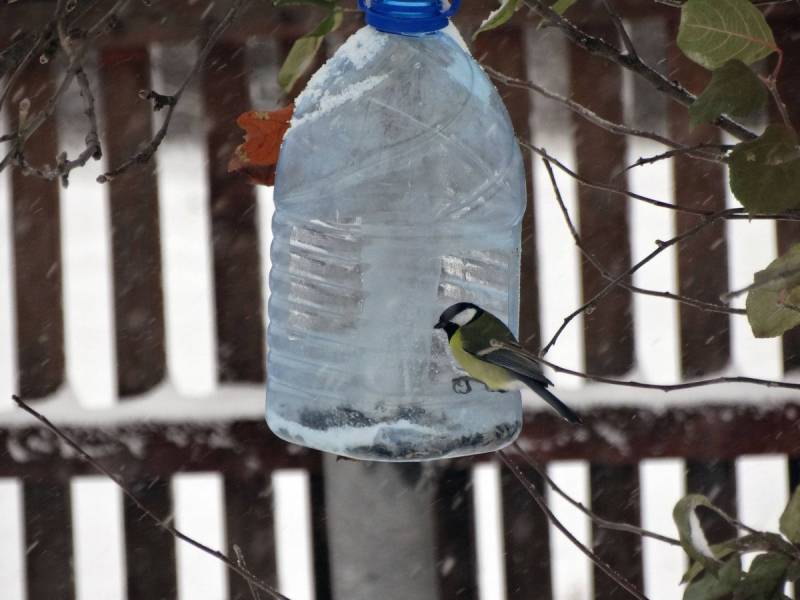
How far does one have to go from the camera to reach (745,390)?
2.39 metres

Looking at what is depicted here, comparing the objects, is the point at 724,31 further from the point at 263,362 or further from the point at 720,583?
the point at 263,362

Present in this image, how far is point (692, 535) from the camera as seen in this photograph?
885mm

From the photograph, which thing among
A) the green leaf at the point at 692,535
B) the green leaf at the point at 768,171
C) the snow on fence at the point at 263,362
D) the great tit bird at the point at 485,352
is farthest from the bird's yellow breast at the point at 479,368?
the snow on fence at the point at 263,362

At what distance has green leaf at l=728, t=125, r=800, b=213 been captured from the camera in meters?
0.77

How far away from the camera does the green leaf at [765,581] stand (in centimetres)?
83

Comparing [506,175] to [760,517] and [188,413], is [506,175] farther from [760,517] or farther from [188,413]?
[760,517]

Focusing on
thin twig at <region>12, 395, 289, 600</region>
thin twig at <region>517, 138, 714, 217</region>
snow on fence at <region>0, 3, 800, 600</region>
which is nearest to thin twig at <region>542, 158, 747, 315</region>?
thin twig at <region>517, 138, 714, 217</region>

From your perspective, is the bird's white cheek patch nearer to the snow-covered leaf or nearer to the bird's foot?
the bird's foot

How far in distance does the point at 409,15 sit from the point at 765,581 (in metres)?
0.60

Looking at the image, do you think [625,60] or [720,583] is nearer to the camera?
[720,583]

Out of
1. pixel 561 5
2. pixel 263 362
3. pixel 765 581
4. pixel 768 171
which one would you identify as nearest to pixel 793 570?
pixel 765 581

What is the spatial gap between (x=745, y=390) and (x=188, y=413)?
121 centimetres

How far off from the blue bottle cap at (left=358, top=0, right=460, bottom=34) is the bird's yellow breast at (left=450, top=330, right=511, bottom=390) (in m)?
0.31

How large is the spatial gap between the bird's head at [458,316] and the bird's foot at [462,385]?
4.2 inches
